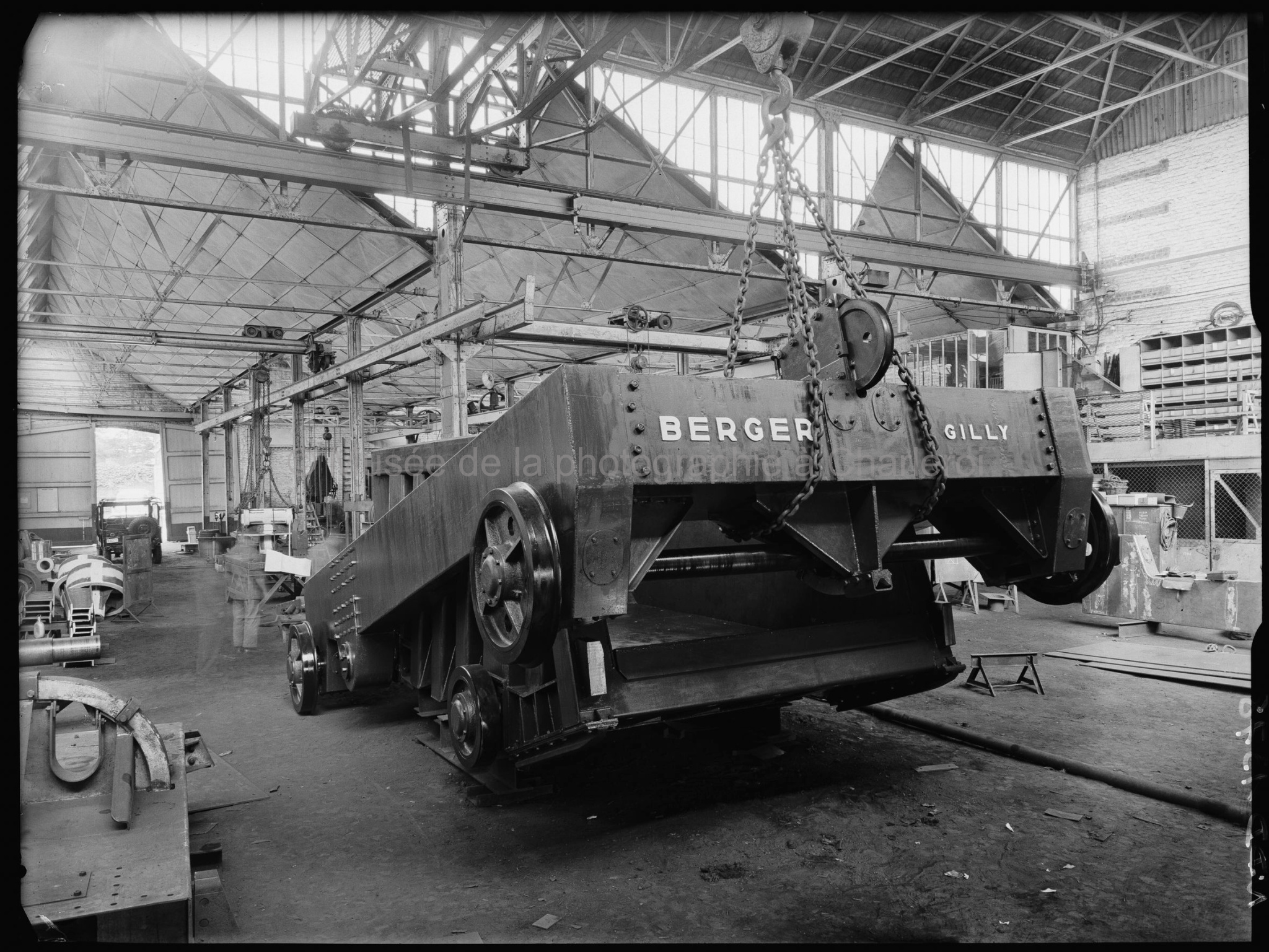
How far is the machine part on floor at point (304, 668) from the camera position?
229 inches

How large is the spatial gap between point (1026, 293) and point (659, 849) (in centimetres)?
1866

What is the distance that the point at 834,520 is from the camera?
3270 mm

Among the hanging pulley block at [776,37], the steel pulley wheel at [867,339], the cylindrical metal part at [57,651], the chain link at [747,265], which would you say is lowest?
the cylindrical metal part at [57,651]

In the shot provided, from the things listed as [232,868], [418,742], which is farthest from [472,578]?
[418,742]

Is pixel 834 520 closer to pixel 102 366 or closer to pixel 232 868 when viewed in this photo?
pixel 232 868

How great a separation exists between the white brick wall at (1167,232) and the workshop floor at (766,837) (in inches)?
522

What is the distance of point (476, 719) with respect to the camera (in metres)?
3.77

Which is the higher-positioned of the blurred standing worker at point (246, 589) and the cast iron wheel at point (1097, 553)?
the cast iron wheel at point (1097, 553)

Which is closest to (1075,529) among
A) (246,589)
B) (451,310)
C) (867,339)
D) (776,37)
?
(867,339)

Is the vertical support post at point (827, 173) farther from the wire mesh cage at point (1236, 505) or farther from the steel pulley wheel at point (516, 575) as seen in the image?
the steel pulley wheel at point (516, 575)

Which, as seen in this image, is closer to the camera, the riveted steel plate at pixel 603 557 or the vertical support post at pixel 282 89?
the riveted steel plate at pixel 603 557

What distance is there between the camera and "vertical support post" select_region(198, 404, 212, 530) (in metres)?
26.7

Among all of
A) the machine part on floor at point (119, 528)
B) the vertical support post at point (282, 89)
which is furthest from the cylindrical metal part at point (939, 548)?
the machine part on floor at point (119, 528)

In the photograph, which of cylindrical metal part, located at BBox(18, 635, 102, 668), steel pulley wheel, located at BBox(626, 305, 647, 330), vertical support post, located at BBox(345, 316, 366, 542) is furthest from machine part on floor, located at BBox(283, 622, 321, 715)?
vertical support post, located at BBox(345, 316, 366, 542)
